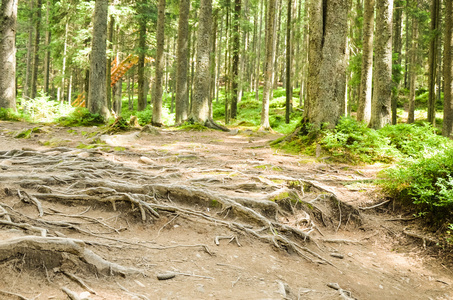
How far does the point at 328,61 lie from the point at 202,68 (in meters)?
6.96

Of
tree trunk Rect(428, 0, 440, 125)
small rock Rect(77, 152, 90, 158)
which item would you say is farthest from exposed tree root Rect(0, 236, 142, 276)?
tree trunk Rect(428, 0, 440, 125)

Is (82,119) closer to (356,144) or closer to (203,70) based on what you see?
(203,70)

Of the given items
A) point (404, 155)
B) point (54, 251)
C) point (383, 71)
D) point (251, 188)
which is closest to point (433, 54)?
point (383, 71)

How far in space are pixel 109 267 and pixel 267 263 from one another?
5.92 ft

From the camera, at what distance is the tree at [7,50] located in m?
14.6

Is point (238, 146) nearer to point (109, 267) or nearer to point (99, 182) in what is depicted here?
point (99, 182)

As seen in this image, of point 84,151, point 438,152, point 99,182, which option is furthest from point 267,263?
point 84,151

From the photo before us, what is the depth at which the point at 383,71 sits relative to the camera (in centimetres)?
1127

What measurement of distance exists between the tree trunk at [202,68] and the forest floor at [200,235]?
25.8ft

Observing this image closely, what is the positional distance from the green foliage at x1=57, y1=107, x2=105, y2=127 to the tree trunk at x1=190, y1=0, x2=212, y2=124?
4041 millimetres

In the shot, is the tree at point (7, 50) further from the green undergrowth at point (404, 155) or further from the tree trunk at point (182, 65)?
the green undergrowth at point (404, 155)

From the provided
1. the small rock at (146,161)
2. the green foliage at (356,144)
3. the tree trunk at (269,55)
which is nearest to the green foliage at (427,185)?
the green foliage at (356,144)

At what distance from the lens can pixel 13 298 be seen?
236 cm

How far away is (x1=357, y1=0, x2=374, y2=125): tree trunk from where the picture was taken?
13.1 m
